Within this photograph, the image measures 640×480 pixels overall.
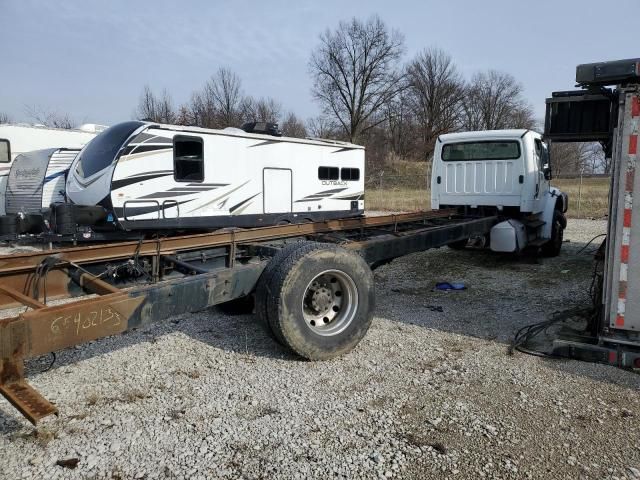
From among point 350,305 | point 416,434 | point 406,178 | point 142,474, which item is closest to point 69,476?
point 142,474

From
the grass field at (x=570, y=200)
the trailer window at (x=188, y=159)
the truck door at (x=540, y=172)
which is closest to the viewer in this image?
the truck door at (x=540, y=172)

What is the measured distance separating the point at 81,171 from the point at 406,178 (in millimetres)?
29196

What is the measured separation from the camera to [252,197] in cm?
1037

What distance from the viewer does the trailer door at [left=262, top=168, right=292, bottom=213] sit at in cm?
1059

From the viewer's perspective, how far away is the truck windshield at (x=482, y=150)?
28.6ft

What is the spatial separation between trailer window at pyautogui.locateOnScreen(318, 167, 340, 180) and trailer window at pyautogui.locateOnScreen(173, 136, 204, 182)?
3475mm

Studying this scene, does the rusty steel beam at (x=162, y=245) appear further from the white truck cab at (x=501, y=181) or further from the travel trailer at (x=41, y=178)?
the travel trailer at (x=41, y=178)

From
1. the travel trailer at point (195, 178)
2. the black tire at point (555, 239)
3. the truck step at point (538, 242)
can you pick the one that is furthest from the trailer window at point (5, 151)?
the black tire at point (555, 239)

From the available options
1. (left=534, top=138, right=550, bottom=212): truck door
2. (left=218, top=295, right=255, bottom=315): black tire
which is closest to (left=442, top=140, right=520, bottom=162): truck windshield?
(left=534, top=138, right=550, bottom=212): truck door

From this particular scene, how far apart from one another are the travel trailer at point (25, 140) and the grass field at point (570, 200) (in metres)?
A: 15.4

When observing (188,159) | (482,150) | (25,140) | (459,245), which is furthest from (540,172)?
(25,140)

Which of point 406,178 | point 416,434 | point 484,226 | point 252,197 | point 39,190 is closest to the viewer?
point 416,434

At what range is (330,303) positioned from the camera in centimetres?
428

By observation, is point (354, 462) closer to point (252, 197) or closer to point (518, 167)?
point (518, 167)
